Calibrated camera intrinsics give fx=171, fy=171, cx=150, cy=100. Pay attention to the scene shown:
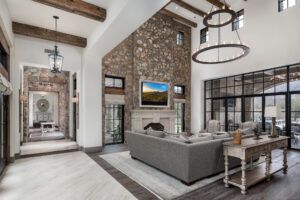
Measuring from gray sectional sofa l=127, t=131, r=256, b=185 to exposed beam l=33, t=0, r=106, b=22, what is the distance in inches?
121

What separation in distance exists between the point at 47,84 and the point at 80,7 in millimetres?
6533

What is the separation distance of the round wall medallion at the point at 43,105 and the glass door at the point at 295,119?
14.3 metres

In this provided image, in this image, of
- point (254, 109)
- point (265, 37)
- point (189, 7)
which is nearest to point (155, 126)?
point (254, 109)

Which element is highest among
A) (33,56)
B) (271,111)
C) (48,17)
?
(48,17)

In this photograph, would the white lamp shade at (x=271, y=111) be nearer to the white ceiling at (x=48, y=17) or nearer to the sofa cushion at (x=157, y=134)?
the sofa cushion at (x=157, y=134)

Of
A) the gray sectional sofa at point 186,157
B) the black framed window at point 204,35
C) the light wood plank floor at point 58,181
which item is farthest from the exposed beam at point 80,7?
the black framed window at point 204,35

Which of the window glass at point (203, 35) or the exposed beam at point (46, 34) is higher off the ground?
the window glass at point (203, 35)

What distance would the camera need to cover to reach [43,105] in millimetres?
12555

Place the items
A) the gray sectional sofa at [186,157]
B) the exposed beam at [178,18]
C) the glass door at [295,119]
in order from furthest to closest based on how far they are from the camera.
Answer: the exposed beam at [178,18] < the glass door at [295,119] < the gray sectional sofa at [186,157]

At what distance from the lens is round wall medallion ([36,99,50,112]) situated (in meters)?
12.4

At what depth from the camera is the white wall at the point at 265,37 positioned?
597cm

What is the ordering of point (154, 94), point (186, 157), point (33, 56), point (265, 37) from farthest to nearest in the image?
1. point (154, 94)
2. point (265, 37)
3. point (33, 56)
4. point (186, 157)

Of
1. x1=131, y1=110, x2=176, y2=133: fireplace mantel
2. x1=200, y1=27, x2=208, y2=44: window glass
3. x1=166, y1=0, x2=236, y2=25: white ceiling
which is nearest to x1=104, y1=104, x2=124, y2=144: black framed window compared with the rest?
x1=131, y1=110, x2=176, y2=133: fireplace mantel

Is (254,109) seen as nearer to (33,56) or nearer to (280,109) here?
(280,109)
